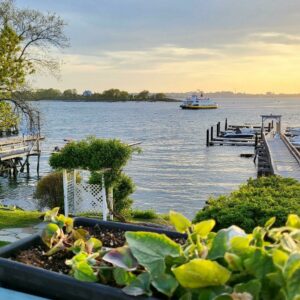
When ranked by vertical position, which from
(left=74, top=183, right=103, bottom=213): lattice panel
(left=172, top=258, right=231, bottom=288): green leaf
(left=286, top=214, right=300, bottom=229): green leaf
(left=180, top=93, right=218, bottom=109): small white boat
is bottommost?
(left=74, top=183, right=103, bottom=213): lattice panel

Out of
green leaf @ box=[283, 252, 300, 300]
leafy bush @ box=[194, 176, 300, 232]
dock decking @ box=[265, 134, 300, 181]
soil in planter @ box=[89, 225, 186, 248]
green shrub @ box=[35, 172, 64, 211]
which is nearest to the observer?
green leaf @ box=[283, 252, 300, 300]

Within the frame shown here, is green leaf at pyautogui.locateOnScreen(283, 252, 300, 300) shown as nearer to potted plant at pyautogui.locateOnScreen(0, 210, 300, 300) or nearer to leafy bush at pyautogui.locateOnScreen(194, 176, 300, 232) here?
potted plant at pyautogui.locateOnScreen(0, 210, 300, 300)

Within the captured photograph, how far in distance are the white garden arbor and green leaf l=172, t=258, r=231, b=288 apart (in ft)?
36.2

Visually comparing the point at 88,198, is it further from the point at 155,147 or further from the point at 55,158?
the point at 155,147

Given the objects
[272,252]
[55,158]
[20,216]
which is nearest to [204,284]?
[272,252]

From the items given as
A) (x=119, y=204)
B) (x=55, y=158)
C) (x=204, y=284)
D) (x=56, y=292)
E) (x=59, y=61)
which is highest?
(x=59, y=61)

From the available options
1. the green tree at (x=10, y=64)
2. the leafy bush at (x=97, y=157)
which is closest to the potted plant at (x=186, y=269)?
the leafy bush at (x=97, y=157)

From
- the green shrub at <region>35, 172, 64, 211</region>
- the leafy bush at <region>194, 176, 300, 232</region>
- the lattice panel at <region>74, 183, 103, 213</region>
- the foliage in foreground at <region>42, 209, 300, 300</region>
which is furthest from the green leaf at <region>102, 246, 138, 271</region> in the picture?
the green shrub at <region>35, 172, 64, 211</region>

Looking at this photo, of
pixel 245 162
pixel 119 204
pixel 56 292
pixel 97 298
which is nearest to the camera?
pixel 97 298

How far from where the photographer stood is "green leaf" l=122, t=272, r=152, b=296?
148cm

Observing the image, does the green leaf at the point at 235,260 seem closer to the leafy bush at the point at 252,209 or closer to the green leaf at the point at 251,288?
the green leaf at the point at 251,288

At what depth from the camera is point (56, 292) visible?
170 cm

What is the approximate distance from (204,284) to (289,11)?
19.2m

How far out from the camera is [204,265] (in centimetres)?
132
